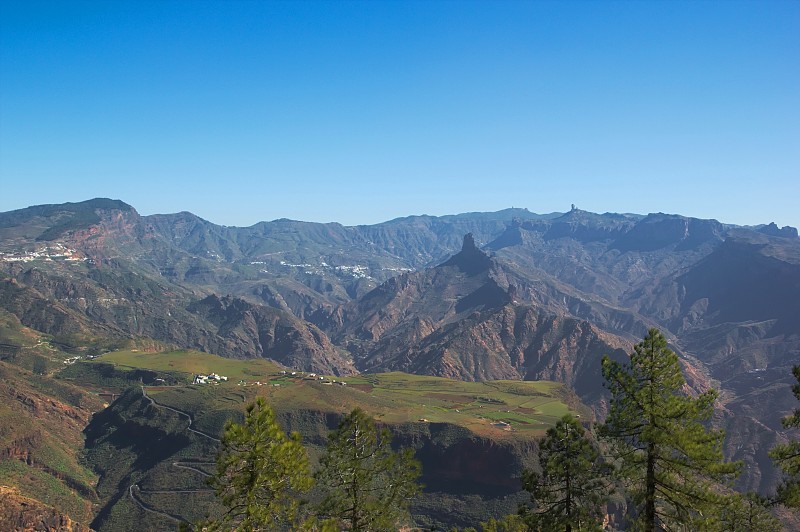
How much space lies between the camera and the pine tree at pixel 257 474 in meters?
32.1

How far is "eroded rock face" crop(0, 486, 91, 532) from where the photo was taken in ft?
326

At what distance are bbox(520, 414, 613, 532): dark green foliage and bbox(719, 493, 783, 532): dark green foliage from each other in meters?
7.93

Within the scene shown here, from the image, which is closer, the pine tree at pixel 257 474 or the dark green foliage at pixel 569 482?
the pine tree at pixel 257 474

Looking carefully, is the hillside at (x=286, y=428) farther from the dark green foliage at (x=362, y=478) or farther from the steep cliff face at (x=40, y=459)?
the dark green foliage at (x=362, y=478)

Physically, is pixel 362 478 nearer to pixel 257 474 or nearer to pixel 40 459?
pixel 257 474

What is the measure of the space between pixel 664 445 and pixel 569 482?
6617mm

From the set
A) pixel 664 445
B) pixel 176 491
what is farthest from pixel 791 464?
pixel 176 491

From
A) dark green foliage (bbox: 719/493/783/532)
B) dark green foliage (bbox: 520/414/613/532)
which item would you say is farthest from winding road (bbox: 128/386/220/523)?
dark green foliage (bbox: 719/493/783/532)

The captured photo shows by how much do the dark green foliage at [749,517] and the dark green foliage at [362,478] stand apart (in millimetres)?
19191

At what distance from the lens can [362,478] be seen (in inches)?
1421

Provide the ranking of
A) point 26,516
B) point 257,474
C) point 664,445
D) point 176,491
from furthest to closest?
point 176,491 < point 26,516 < point 257,474 < point 664,445

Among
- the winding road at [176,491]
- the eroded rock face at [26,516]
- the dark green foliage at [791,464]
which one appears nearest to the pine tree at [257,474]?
the dark green foliage at [791,464]

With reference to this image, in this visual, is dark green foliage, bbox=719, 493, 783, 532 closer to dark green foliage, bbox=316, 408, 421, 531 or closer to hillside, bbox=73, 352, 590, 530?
dark green foliage, bbox=316, 408, 421, 531

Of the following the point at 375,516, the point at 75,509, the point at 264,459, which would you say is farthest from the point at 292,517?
the point at 75,509
